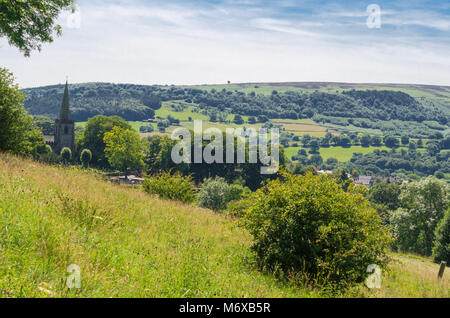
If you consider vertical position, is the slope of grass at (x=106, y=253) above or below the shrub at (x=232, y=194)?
above

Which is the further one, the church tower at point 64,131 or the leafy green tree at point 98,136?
the church tower at point 64,131

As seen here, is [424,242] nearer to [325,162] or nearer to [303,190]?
[303,190]

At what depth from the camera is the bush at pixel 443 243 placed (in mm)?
36062

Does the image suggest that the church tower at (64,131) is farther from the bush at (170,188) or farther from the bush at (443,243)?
the bush at (443,243)

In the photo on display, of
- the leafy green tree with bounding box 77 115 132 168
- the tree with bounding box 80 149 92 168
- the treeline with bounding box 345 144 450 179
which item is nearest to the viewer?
the tree with bounding box 80 149 92 168

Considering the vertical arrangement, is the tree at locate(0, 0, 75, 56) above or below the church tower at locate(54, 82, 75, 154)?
above

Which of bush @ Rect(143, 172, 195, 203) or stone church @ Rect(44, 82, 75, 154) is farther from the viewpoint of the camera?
stone church @ Rect(44, 82, 75, 154)

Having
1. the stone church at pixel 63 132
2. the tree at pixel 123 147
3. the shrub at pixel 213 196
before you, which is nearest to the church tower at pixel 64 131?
the stone church at pixel 63 132

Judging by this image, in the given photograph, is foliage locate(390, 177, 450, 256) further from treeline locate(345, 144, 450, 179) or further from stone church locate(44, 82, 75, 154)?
treeline locate(345, 144, 450, 179)

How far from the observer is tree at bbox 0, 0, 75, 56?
629 inches

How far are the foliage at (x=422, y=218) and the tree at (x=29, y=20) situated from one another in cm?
4459

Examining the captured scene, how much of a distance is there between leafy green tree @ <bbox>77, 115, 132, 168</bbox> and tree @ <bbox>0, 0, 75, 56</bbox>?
60007mm

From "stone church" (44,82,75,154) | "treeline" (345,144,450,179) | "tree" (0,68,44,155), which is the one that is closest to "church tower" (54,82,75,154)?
"stone church" (44,82,75,154)

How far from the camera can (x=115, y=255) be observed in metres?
6.46
